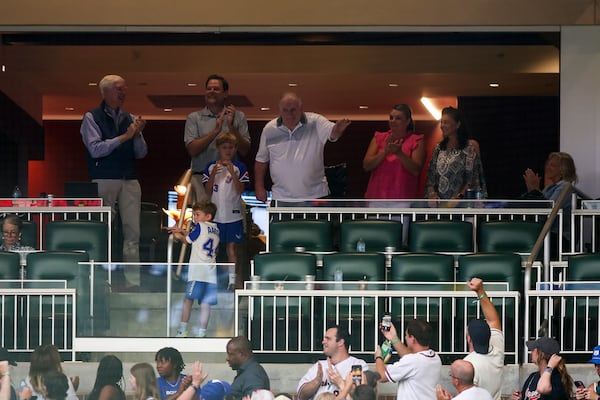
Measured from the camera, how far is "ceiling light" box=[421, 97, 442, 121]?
14.0 metres

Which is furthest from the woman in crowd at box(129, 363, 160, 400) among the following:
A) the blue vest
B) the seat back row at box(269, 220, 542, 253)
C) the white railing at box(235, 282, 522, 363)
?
the blue vest

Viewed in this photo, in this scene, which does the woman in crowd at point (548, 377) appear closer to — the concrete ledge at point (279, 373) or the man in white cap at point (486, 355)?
the man in white cap at point (486, 355)

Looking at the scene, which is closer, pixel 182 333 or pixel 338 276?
pixel 182 333

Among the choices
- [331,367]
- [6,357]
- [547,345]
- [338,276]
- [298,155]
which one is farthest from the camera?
[298,155]

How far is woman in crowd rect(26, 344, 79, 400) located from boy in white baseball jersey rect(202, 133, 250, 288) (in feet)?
7.54

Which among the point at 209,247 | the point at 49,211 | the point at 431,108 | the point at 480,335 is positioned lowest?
the point at 480,335

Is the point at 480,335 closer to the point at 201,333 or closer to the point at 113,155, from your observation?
the point at 201,333

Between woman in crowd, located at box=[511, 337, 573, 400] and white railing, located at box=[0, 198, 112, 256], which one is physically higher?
white railing, located at box=[0, 198, 112, 256]

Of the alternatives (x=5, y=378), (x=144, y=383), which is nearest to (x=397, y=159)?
(x=144, y=383)

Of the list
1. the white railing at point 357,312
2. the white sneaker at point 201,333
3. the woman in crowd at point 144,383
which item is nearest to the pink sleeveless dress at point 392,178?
the white railing at point 357,312

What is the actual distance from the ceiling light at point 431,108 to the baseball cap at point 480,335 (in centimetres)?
668

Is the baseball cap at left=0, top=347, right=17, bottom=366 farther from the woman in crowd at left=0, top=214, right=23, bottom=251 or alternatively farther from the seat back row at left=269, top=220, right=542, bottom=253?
the seat back row at left=269, top=220, right=542, bottom=253

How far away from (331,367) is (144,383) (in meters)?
1.13

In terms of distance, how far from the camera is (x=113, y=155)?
34.8 feet
